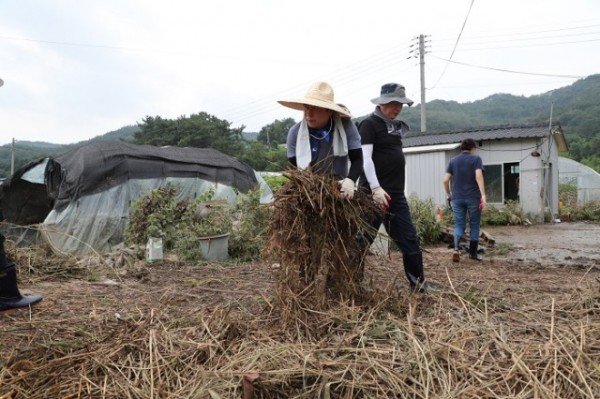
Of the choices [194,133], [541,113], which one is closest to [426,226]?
[194,133]

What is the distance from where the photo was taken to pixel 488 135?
1512 centimetres

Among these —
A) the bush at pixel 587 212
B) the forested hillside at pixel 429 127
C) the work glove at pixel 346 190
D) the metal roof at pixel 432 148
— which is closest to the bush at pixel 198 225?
the work glove at pixel 346 190

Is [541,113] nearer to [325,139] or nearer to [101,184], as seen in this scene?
[101,184]

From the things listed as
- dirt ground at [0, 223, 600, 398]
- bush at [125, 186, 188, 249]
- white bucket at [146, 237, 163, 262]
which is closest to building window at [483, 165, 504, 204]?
dirt ground at [0, 223, 600, 398]

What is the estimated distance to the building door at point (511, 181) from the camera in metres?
14.7

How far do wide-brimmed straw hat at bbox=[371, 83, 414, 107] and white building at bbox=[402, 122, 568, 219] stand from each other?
38.7 feet

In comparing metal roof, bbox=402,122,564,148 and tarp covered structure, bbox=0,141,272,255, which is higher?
metal roof, bbox=402,122,564,148

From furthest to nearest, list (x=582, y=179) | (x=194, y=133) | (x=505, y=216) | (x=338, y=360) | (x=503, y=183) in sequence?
(x=194, y=133), (x=582, y=179), (x=503, y=183), (x=505, y=216), (x=338, y=360)

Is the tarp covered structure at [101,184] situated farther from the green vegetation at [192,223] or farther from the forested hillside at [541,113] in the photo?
the forested hillside at [541,113]

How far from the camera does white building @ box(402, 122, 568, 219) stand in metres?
14.1

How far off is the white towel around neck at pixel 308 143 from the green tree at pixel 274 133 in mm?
41701

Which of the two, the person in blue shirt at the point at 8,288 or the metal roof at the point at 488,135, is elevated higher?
the metal roof at the point at 488,135

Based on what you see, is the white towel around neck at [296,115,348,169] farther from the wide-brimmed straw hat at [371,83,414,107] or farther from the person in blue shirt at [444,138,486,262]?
the person in blue shirt at [444,138,486,262]

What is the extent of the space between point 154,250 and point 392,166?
4.52 metres
